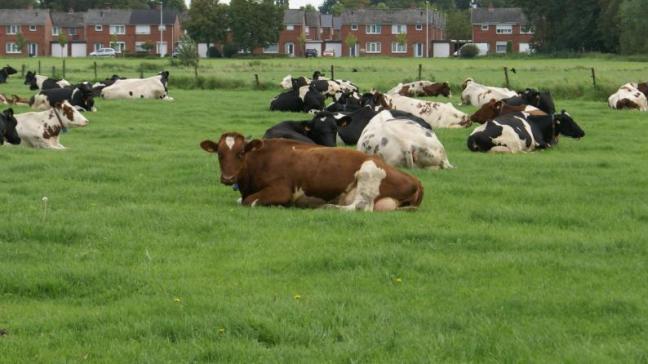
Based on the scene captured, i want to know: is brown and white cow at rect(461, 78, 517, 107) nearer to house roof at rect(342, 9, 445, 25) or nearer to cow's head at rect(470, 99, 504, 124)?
cow's head at rect(470, 99, 504, 124)

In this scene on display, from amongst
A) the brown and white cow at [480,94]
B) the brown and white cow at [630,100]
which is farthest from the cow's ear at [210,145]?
the brown and white cow at [630,100]

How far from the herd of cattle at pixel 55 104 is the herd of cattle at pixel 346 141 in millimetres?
30

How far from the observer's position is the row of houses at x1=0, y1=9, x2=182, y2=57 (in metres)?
146

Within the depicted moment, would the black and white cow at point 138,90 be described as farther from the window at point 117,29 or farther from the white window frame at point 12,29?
the window at point 117,29

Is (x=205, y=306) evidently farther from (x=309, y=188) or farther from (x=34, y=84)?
(x=34, y=84)

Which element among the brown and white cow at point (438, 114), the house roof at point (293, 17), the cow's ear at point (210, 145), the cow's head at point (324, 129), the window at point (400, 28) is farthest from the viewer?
the house roof at point (293, 17)

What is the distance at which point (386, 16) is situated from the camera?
14950 centimetres

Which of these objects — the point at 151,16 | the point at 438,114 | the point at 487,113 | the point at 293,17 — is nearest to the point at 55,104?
the point at 438,114

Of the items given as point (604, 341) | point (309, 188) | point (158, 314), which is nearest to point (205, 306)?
point (158, 314)

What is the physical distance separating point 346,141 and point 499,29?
14040cm

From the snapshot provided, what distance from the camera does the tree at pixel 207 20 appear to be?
121000 mm

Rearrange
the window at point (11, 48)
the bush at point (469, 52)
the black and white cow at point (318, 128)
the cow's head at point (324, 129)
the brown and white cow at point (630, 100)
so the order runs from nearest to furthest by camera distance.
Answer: the black and white cow at point (318, 128) → the cow's head at point (324, 129) → the brown and white cow at point (630, 100) → the bush at point (469, 52) → the window at point (11, 48)

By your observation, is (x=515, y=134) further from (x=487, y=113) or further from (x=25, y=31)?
(x=25, y=31)

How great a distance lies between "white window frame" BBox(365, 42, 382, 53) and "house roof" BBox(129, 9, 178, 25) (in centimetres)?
2949
